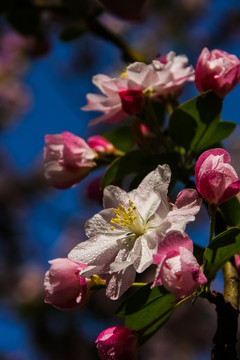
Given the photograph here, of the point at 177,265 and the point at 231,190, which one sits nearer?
the point at 177,265

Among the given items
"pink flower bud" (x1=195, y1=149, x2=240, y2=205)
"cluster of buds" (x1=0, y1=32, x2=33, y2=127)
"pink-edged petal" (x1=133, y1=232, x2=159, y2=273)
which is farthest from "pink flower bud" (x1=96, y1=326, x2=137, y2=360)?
"cluster of buds" (x1=0, y1=32, x2=33, y2=127)

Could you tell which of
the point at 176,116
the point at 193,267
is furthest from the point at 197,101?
the point at 193,267

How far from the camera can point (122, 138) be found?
117 centimetres

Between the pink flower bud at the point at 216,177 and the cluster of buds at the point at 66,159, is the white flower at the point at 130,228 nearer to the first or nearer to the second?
the pink flower bud at the point at 216,177

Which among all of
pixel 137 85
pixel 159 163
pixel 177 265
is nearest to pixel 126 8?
pixel 137 85

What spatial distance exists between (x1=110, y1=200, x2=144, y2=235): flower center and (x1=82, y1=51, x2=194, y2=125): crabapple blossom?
23 cm

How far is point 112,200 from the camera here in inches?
33.1

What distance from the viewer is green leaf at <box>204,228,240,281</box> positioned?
72 cm

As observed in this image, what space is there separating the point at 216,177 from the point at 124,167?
265 millimetres

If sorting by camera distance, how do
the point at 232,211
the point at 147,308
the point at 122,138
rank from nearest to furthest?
the point at 147,308
the point at 232,211
the point at 122,138

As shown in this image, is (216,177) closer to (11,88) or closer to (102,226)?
(102,226)

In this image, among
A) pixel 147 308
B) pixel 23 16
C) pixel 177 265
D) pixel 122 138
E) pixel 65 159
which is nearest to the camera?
pixel 177 265

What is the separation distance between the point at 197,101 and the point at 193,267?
15.9 inches

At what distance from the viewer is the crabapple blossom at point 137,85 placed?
3.15 feet
